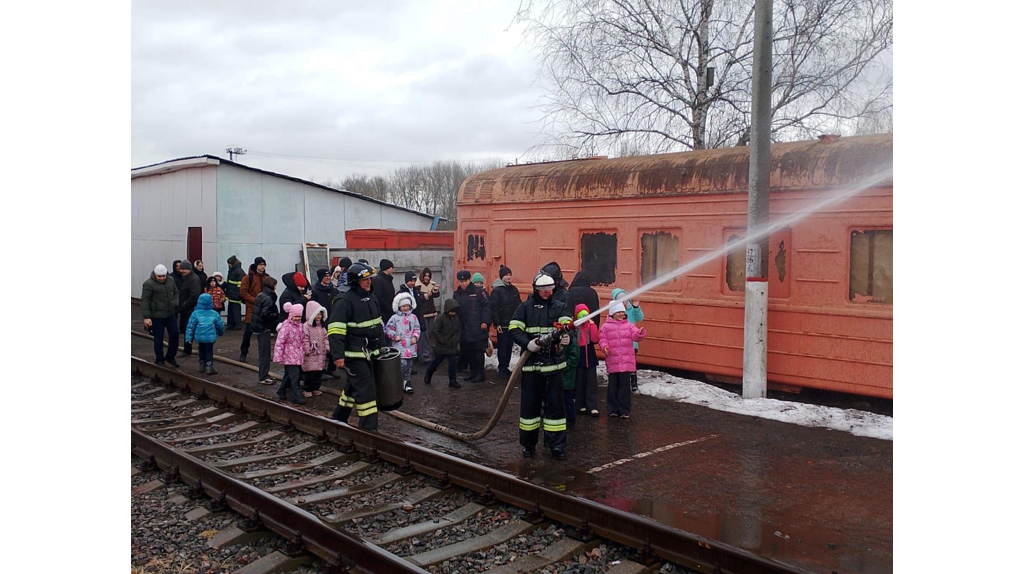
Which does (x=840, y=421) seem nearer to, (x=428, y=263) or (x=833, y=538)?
(x=833, y=538)

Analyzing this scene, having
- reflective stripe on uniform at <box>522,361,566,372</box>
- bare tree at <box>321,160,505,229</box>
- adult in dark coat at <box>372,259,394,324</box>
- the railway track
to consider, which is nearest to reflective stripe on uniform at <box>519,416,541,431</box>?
reflective stripe on uniform at <box>522,361,566,372</box>

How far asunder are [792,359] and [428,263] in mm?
9195

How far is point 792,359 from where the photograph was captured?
1012 centimetres

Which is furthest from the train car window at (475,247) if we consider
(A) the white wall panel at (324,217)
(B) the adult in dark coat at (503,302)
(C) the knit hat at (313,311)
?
(A) the white wall panel at (324,217)

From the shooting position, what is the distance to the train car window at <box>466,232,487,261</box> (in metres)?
14.3

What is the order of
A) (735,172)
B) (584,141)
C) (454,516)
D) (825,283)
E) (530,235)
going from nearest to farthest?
1. (454,516)
2. (825,283)
3. (735,172)
4. (530,235)
5. (584,141)

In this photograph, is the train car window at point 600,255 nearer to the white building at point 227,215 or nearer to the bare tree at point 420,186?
the white building at point 227,215

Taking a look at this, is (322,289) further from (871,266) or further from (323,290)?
(871,266)

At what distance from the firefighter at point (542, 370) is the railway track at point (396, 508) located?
1114 mm

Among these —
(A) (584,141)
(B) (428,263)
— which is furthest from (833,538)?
(A) (584,141)

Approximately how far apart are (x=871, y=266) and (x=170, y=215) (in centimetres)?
1820

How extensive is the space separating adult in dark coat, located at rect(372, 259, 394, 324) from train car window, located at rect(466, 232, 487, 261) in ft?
8.36

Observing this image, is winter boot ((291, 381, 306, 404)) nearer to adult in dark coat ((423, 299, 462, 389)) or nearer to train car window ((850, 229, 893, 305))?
adult in dark coat ((423, 299, 462, 389))

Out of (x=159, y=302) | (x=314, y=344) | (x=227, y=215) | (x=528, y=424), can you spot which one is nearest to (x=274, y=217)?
(x=227, y=215)
